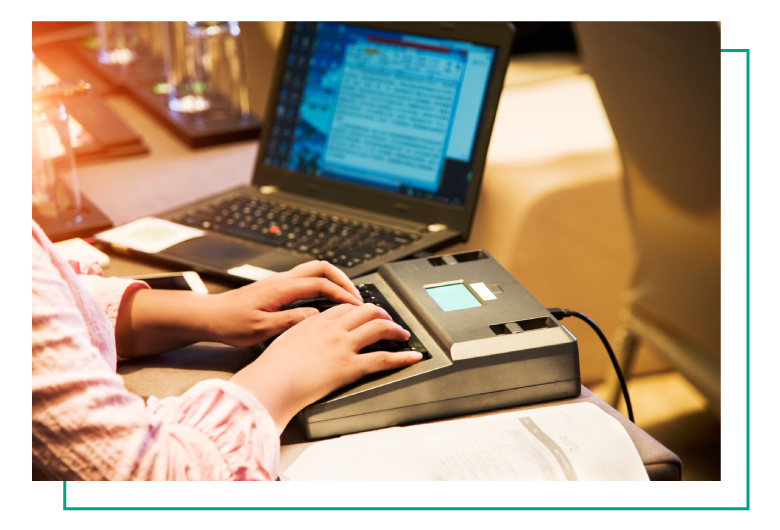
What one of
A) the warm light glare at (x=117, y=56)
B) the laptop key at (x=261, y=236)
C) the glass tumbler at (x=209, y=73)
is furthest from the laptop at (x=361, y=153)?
the warm light glare at (x=117, y=56)

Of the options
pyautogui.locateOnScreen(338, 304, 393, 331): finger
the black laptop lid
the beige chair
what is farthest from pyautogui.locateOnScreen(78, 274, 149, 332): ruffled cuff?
the beige chair

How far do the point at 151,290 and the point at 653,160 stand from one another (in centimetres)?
81

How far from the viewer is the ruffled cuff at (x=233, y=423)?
0.49m

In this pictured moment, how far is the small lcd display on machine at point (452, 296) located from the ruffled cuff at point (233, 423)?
210mm

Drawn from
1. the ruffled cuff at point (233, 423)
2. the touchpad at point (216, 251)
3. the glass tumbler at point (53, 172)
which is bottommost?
the ruffled cuff at point (233, 423)

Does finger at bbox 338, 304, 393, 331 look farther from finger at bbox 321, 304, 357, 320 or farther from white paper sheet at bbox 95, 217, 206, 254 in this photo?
white paper sheet at bbox 95, 217, 206, 254

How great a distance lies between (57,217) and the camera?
978 millimetres

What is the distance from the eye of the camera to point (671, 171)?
1.08 m

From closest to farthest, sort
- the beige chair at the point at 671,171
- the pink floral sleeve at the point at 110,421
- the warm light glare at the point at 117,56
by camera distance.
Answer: the pink floral sleeve at the point at 110,421
the beige chair at the point at 671,171
the warm light glare at the point at 117,56

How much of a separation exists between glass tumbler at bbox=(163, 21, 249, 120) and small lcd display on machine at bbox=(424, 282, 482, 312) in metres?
0.90

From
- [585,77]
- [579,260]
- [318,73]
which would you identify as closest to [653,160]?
[579,260]

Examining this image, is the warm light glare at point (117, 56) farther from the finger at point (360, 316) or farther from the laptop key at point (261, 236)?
the finger at point (360, 316)

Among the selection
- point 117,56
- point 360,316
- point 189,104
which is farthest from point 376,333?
point 117,56

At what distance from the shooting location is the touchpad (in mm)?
826
